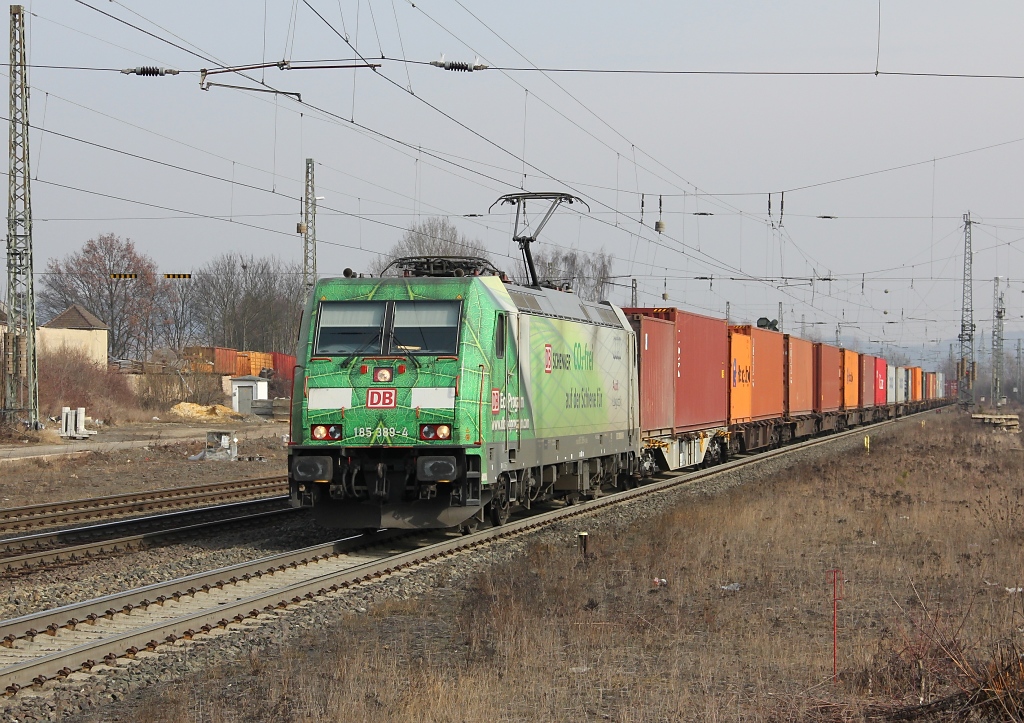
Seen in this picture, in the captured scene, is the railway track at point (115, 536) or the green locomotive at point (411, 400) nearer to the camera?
the railway track at point (115, 536)

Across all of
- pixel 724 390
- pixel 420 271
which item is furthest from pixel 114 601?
pixel 724 390

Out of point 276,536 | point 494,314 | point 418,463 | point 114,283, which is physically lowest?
point 276,536

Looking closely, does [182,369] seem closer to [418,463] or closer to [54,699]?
[418,463]

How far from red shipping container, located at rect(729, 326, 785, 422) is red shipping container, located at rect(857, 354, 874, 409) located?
56.7 ft

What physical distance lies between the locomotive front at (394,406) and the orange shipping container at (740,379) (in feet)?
53.3

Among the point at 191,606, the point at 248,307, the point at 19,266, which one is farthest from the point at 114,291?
the point at 191,606

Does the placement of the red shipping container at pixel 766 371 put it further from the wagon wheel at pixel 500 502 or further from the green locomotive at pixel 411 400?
the green locomotive at pixel 411 400

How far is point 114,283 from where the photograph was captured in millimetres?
79625

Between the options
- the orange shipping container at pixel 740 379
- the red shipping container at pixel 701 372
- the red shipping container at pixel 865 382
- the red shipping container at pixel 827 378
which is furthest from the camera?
the red shipping container at pixel 865 382

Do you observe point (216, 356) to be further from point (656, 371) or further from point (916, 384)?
point (916, 384)

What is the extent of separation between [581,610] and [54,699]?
4601mm

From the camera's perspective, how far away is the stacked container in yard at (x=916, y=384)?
76125 mm

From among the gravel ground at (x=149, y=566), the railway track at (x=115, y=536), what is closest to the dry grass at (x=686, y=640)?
the gravel ground at (x=149, y=566)

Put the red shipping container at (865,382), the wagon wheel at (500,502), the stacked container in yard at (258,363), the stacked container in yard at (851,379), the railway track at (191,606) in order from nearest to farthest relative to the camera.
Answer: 1. the railway track at (191,606)
2. the wagon wheel at (500,502)
3. the stacked container in yard at (851,379)
4. the red shipping container at (865,382)
5. the stacked container in yard at (258,363)
